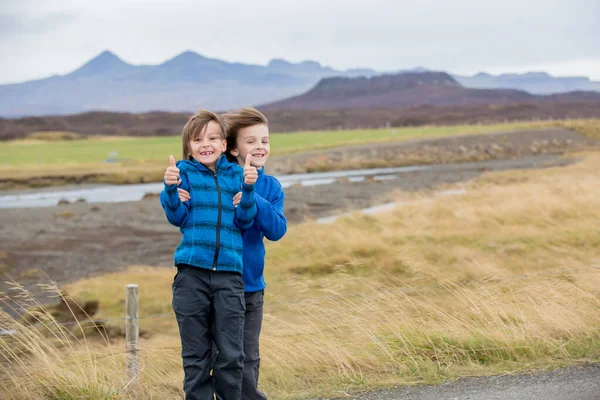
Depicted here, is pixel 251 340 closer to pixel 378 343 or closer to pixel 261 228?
pixel 261 228

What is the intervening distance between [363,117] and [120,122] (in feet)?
147

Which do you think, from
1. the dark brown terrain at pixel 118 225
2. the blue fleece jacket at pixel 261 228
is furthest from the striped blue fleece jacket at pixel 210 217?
the dark brown terrain at pixel 118 225

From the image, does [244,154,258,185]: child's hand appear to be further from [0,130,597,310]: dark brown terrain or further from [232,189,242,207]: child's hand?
[0,130,597,310]: dark brown terrain

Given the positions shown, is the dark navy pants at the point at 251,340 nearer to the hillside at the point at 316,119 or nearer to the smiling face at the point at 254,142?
the smiling face at the point at 254,142

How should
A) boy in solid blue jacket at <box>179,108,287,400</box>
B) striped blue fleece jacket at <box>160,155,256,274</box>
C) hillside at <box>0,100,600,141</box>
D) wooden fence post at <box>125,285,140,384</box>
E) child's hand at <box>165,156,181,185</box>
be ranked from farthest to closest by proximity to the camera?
hillside at <box>0,100,600,141</box>
wooden fence post at <box>125,285,140,384</box>
boy in solid blue jacket at <box>179,108,287,400</box>
striped blue fleece jacket at <box>160,155,256,274</box>
child's hand at <box>165,156,181,185</box>

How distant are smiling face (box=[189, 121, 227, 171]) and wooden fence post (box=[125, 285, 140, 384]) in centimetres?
163

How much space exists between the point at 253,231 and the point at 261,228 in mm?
62

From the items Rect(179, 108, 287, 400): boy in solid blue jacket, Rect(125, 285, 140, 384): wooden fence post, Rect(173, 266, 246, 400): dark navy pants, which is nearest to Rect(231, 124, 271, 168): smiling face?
Rect(179, 108, 287, 400): boy in solid blue jacket

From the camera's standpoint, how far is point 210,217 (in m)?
3.91

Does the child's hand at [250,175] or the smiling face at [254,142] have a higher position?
the smiling face at [254,142]

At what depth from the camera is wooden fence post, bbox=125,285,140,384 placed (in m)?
5.26

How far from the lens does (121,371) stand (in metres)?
5.55

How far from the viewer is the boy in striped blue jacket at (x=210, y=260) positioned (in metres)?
3.90

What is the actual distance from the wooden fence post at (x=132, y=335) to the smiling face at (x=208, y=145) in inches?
64.3
